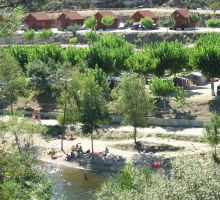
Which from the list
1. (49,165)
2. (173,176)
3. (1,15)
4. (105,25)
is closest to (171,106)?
(49,165)

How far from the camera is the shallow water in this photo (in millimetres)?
34594

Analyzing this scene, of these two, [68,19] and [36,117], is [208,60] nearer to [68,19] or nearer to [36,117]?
[36,117]

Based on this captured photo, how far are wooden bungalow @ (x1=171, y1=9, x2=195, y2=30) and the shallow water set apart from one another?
1981 inches

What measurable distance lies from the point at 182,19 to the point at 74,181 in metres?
53.6

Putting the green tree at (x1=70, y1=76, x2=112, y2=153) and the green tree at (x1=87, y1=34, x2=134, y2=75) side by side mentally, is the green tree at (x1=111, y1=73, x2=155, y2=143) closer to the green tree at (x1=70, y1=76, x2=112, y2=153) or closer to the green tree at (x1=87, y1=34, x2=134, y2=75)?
the green tree at (x1=70, y1=76, x2=112, y2=153)

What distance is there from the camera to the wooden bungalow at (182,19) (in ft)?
275

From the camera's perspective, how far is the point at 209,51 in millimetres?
47094

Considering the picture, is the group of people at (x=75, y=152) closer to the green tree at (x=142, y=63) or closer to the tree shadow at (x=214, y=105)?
the green tree at (x=142, y=63)

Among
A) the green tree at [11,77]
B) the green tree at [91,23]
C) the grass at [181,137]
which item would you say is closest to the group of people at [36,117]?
the green tree at [11,77]

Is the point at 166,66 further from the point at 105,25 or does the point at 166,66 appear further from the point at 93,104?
the point at 105,25

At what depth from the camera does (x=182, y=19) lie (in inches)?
3334

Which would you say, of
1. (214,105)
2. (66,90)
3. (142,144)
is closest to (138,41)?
(214,105)

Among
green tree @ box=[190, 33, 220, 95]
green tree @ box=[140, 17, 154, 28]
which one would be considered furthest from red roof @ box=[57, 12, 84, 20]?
green tree @ box=[190, 33, 220, 95]

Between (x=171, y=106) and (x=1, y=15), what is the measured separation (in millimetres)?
32877
